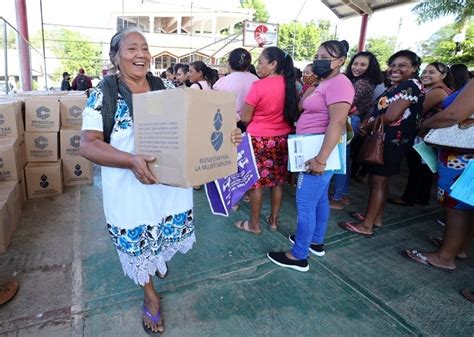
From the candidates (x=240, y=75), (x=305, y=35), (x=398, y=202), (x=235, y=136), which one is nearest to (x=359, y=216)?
(x=398, y=202)

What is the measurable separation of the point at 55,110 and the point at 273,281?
268cm

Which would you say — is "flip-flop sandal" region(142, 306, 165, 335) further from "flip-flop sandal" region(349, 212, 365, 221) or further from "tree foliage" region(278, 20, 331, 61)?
"tree foliage" region(278, 20, 331, 61)

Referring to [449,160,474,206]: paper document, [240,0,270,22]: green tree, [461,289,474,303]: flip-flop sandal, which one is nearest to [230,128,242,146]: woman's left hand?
[449,160,474,206]: paper document

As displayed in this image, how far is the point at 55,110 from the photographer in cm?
313

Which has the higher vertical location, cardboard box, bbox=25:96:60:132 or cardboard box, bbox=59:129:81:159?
cardboard box, bbox=25:96:60:132

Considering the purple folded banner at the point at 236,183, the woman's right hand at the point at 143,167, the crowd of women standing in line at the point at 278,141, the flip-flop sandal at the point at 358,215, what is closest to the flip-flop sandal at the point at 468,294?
the crowd of women standing in line at the point at 278,141

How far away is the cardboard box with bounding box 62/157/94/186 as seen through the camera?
3.40m

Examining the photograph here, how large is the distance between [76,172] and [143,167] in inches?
107

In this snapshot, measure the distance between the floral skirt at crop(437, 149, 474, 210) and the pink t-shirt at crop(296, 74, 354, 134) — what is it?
2.50 feet

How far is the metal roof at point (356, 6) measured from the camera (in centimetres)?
821

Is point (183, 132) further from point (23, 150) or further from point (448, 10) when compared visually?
point (448, 10)

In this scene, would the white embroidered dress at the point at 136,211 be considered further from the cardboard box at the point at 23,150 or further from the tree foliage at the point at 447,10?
the tree foliage at the point at 447,10

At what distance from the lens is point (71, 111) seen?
130 inches

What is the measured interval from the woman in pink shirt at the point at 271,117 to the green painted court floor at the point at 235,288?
0.47 metres
